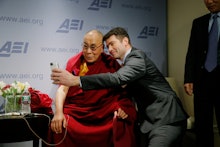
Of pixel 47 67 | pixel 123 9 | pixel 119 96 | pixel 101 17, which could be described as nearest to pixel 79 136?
pixel 119 96

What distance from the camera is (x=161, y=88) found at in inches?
66.8

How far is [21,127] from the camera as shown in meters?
1.76

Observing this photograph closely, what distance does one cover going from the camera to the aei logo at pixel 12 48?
2.25 m

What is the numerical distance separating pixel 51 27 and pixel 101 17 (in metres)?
0.51

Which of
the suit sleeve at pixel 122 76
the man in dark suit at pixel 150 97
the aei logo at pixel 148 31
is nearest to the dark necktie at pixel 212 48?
the man in dark suit at pixel 150 97

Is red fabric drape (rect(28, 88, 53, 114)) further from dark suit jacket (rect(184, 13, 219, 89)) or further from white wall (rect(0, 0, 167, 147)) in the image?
dark suit jacket (rect(184, 13, 219, 89))

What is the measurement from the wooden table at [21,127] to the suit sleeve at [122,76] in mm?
528

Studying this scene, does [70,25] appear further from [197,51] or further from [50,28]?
[197,51]

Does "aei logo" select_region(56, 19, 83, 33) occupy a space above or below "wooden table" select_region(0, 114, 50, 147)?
above

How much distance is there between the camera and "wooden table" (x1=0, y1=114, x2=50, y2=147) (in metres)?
1.72

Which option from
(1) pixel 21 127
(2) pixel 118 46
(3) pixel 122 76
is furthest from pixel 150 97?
(1) pixel 21 127

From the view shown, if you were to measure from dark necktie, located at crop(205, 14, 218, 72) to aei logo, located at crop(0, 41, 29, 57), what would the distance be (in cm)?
145

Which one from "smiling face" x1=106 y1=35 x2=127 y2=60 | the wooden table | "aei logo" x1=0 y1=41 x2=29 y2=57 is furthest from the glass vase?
"smiling face" x1=106 y1=35 x2=127 y2=60

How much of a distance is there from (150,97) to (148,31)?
4.38 feet
